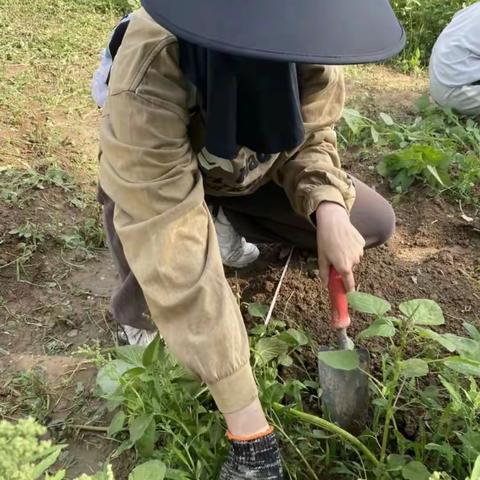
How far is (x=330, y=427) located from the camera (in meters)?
1.53

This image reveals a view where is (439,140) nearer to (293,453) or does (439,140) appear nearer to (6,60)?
(293,453)

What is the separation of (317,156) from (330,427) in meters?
0.68

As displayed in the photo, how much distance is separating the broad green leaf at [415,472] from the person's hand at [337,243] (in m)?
0.39

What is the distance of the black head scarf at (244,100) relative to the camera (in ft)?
4.42

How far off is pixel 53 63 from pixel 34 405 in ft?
6.58

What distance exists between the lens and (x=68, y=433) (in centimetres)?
179

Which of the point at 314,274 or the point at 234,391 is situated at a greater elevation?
the point at 234,391

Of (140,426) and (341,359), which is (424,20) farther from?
(140,426)

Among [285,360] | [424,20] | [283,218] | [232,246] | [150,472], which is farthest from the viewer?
[424,20]

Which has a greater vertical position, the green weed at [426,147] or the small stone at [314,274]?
the small stone at [314,274]

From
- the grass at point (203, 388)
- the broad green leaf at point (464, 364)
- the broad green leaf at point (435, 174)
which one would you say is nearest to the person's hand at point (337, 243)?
the grass at point (203, 388)

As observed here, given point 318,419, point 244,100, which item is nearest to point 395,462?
point 318,419

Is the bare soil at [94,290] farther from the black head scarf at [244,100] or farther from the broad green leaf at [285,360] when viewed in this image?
the black head scarf at [244,100]

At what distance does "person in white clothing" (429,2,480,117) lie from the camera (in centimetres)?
298
